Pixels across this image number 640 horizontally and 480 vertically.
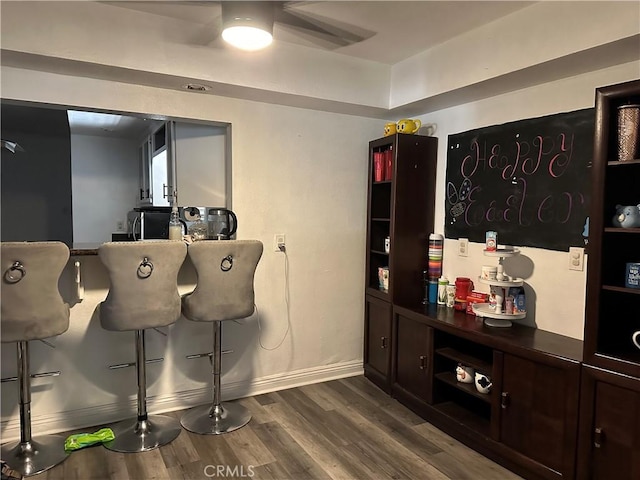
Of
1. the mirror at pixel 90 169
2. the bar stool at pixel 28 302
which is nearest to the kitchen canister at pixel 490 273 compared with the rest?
the mirror at pixel 90 169

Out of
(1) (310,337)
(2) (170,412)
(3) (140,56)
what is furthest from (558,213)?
(2) (170,412)

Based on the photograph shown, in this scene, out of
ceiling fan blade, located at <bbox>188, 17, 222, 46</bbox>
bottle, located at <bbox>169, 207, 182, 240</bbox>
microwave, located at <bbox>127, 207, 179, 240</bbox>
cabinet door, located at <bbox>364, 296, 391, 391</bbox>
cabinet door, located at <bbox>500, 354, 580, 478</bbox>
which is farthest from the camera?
cabinet door, located at <bbox>364, 296, 391, 391</bbox>

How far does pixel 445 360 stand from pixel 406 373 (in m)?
0.31

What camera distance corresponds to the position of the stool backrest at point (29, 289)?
2035mm

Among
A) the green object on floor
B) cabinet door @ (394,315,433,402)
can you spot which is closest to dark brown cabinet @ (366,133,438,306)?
cabinet door @ (394,315,433,402)

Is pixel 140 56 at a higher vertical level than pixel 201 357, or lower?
higher

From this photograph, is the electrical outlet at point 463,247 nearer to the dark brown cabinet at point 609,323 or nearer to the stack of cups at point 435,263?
the stack of cups at point 435,263

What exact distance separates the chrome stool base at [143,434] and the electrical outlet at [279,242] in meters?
1.32

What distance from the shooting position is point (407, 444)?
8.41 ft

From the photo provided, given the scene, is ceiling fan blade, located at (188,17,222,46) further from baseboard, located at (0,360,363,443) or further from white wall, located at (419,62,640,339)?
baseboard, located at (0,360,363,443)

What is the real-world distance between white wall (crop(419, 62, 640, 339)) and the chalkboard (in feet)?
0.19

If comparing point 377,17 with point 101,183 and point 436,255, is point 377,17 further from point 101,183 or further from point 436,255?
point 101,183

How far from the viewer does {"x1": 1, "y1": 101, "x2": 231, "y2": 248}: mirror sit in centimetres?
352

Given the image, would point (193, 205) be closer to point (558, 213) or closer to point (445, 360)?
point (445, 360)
